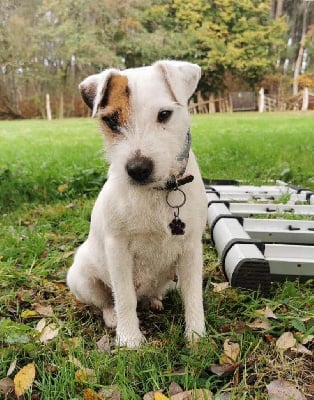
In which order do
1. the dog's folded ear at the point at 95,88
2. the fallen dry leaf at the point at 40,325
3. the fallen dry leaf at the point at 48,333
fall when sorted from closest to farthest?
the dog's folded ear at the point at 95,88 → the fallen dry leaf at the point at 48,333 → the fallen dry leaf at the point at 40,325

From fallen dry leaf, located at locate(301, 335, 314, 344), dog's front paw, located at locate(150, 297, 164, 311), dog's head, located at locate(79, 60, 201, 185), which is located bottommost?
dog's front paw, located at locate(150, 297, 164, 311)

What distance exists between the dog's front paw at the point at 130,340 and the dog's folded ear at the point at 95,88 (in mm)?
1110

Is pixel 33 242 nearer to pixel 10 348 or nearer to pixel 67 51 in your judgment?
pixel 10 348

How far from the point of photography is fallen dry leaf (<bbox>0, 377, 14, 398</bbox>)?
2107 millimetres

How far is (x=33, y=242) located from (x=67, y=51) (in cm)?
1995

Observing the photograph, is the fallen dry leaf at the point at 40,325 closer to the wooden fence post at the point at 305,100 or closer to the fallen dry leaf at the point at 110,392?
the fallen dry leaf at the point at 110,392

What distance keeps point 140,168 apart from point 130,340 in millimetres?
906

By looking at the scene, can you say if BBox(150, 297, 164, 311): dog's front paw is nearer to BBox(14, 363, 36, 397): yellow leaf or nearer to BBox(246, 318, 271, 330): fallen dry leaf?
BBox(246, 318, 271, 330): fallen dry leaf

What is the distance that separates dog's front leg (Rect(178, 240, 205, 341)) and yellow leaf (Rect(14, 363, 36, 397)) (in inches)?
30.7

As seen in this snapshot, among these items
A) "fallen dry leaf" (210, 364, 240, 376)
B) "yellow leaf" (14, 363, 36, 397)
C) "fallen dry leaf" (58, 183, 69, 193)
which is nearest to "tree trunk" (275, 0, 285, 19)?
"fallen dry leaf" (58, 183, 69, 193)

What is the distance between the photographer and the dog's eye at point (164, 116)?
2185 mm

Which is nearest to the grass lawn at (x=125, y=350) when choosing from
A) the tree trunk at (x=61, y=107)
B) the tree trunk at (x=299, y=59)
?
the tree trunk at (x=61, y=107)

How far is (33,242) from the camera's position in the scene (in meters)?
4.11

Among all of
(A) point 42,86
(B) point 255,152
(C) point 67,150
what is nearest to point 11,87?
(A) point 42,86
